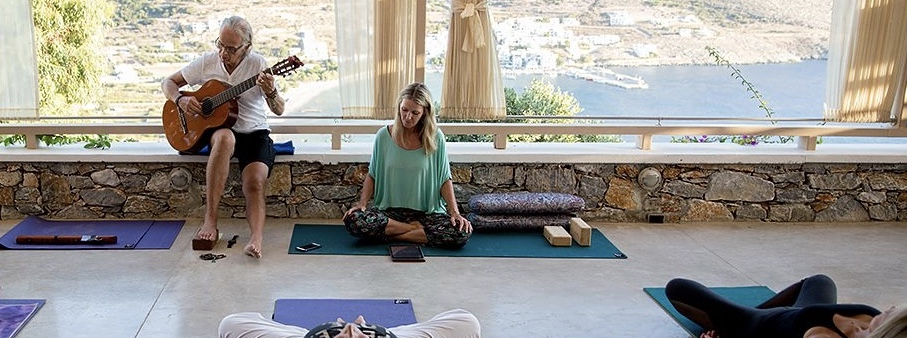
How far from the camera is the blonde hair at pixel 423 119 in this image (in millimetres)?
4207

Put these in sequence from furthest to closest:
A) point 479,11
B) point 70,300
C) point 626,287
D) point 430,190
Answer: point 479,11
point 430,190
point 626,287
point 70,300

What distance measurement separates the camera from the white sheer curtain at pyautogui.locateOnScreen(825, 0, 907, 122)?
4.92 meters

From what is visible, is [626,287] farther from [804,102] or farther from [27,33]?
[27,33]

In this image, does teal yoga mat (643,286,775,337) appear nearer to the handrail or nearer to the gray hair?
the handrail

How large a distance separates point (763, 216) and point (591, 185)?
46.5 inches

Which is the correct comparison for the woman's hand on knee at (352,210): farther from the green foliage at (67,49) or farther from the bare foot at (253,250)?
the green foliage at (67,49)

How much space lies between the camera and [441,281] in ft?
12.3

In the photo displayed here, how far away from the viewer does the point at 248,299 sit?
11.3 feet

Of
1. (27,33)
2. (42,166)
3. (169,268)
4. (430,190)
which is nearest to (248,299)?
(169,268)

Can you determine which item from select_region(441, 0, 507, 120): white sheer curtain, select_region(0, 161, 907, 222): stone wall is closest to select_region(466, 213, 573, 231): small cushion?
select_region(0, 161, 907, 222): stone wall

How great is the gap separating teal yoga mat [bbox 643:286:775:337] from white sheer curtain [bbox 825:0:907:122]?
1.95 metres

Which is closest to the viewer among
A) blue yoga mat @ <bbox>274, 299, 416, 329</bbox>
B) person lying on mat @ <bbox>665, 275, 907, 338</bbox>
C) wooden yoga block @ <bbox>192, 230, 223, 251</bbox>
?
person lying on mat @ <bbox>665, 275, 907, 338</bbox>

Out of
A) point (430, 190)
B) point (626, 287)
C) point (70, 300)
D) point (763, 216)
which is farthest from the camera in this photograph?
point (763, 216)

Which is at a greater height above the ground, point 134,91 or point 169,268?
point 134,91
